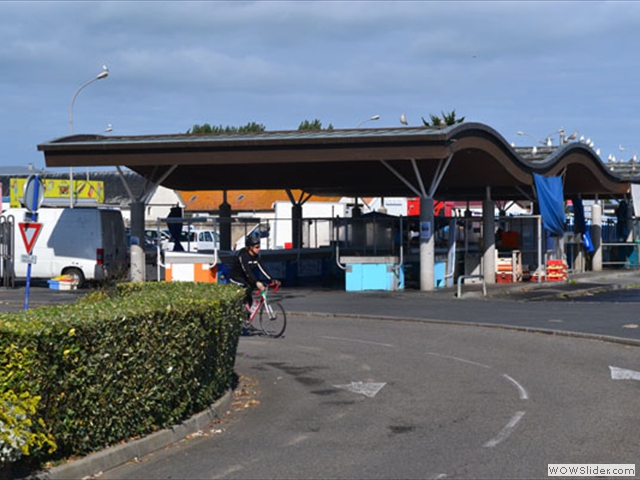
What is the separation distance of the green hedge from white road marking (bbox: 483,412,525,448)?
3121mm

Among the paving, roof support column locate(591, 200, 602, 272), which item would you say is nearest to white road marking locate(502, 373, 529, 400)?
the paving

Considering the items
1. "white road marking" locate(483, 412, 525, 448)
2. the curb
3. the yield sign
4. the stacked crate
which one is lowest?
"white road marking" locate(483, 412, 525, 448)

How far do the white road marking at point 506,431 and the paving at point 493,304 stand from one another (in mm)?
3260

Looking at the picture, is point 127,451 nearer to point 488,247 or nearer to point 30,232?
point 30,232

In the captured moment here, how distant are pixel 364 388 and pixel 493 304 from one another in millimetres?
14081

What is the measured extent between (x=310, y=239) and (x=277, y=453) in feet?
118

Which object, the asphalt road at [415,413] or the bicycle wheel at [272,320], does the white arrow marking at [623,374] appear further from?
the bicycle wheel at [272,320]

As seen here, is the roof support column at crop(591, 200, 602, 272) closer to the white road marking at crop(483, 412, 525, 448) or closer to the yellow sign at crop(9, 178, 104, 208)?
the yellow sign at crop(9, 178, 104, 208)

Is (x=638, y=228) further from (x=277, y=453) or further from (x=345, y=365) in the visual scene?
(x=277, y=453)

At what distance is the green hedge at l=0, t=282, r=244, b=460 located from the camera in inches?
323

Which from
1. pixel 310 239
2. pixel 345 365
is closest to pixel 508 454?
pixel 345 365

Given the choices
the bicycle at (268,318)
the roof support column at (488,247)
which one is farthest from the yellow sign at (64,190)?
the bicycle at (268,318)

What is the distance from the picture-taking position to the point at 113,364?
902 cm

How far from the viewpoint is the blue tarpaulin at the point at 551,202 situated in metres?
36.4
